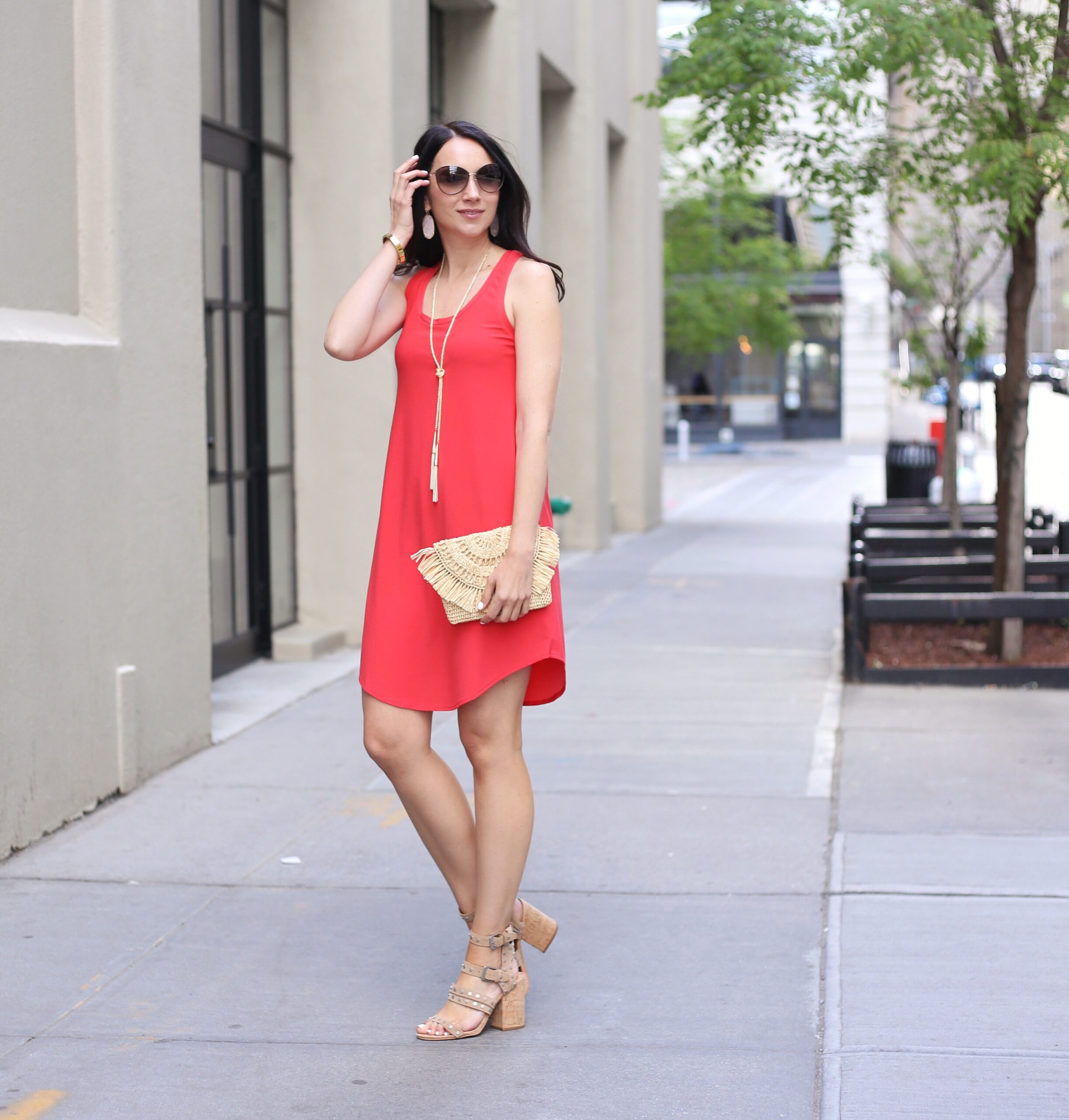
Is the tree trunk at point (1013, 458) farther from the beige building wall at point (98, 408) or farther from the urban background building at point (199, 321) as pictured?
the beige building wall at point (98, 408)

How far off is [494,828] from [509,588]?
599 mm

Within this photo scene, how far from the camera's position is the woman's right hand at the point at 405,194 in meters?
3.73

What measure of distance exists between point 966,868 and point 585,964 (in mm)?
1456

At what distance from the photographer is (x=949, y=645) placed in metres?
9.32

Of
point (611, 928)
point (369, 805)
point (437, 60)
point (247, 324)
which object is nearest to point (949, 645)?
point (247, 324)

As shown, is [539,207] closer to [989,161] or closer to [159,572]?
[989,161]

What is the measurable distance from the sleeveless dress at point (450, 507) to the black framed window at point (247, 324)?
4.59 metres

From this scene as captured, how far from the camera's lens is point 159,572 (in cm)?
629

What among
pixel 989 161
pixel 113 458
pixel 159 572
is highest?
pixel 989 161

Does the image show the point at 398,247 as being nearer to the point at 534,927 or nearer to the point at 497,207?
the point at 497,207

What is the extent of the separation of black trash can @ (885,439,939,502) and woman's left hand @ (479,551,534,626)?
14059 millimetres

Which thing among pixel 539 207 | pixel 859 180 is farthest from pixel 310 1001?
pixel 539 207

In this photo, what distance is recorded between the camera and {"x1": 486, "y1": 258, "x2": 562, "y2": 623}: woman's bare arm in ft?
11.7

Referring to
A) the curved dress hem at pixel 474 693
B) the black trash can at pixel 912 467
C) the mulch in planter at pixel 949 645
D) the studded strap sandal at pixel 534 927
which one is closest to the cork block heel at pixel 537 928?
the studded strap sandal at pixel 534 927
